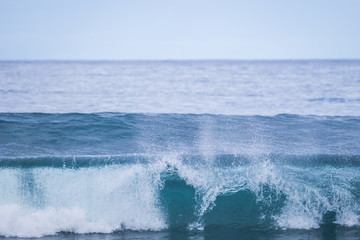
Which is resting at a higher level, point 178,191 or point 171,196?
point 178,191

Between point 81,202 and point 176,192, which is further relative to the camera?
point 176,192

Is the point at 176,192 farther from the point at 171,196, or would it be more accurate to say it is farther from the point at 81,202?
the point at 81,202

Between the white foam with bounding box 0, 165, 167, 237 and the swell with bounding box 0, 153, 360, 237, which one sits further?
the swell with bounding box 0, 153, 360, 237

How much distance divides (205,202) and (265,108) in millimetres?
10011

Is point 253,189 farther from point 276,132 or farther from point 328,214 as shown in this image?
point 276,132

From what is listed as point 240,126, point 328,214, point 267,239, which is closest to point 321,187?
point 328,214

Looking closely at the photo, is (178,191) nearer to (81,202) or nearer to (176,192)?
(176,192)

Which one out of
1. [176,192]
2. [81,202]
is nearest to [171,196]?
[176,192]

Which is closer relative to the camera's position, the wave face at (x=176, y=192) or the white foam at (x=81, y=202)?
the white foam at (x=81, y=202)

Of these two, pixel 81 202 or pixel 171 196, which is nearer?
pixel 81 202

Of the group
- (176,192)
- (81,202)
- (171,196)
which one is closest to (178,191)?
(176,192)

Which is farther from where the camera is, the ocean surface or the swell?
the swell

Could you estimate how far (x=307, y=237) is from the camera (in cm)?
681

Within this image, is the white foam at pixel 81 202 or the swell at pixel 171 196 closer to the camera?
the white foam at pixel 81 202
